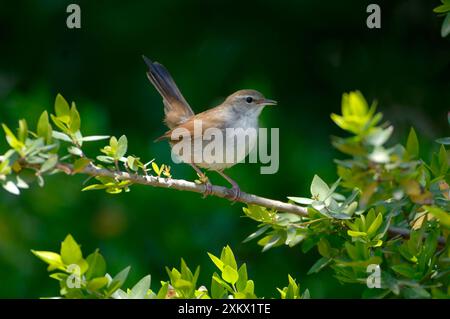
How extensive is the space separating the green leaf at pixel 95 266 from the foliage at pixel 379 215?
0.74m

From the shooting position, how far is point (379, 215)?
2.50 meters

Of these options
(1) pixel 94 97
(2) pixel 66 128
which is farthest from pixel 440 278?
(1) pixel 94 97

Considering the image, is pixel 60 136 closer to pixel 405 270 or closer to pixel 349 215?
pixel 349 215

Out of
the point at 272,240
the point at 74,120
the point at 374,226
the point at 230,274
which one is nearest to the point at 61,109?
the point at 74,120

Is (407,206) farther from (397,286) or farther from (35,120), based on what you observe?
(35,120)

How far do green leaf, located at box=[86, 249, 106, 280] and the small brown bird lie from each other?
6.02 ft

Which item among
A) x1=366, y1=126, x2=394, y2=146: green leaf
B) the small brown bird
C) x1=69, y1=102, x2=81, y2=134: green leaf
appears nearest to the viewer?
x1=366, y1=126, x2=394, y2=146: green leaf

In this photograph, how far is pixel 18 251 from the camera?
5547 mm

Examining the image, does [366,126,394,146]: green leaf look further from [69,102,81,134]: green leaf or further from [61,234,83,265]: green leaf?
[69,102,81,134]: green leaf

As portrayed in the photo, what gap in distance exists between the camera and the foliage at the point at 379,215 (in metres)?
2.00

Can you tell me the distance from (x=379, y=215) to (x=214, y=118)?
2.31 m

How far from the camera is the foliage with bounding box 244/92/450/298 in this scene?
200 centimetres

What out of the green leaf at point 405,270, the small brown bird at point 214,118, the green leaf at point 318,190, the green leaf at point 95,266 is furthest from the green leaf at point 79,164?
the small brown bird at point 214,118

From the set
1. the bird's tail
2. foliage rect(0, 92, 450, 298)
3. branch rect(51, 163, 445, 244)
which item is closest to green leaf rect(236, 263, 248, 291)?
foliage rect(0, 92, 450, 298)
